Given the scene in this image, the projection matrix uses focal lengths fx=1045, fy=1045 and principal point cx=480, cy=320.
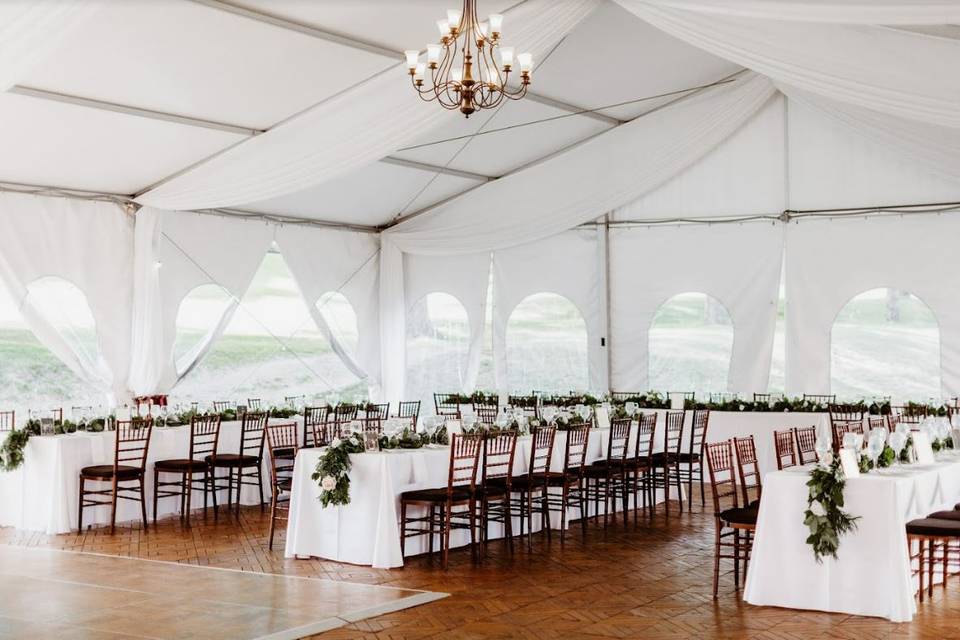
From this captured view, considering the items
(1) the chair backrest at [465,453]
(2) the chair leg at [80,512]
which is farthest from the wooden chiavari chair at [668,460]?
(2) the chair leg at [80,512]

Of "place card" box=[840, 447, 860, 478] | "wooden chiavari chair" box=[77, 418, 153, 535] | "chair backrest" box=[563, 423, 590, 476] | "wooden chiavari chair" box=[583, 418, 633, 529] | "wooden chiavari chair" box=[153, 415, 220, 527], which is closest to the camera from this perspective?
"place card" box=[840, 447, 860, 478]

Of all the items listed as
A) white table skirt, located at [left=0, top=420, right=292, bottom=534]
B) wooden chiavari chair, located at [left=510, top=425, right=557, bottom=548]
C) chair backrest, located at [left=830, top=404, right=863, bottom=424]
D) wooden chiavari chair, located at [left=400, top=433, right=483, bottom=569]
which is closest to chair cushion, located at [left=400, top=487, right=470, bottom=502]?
wooden chiavari chair, located at [left=400, top=433, right=483, bottom=569]

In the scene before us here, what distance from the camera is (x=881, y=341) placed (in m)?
17.3

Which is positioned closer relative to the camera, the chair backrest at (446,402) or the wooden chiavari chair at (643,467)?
the wooden chiavari chair at (643,467)

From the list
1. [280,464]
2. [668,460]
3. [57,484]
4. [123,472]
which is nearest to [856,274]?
[668,460]

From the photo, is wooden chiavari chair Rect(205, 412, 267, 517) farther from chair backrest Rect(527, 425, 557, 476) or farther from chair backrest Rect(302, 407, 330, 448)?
chair backrest Rect(527, 425, 557, 476)

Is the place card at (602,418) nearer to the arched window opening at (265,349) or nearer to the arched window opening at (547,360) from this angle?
the arched window opening at (547,360)

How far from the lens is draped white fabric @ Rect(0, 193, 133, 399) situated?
11008 millimetres

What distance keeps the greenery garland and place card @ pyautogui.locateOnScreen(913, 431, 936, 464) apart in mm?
1236

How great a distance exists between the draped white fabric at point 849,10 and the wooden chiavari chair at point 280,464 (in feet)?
14.5

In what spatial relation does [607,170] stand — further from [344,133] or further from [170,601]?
[170,601]

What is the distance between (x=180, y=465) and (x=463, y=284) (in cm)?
705

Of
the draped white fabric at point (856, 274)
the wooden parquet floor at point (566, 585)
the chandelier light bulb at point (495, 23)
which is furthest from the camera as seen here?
the draped white fabric at point (856, 274)

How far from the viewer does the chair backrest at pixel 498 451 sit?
24.4 feet
